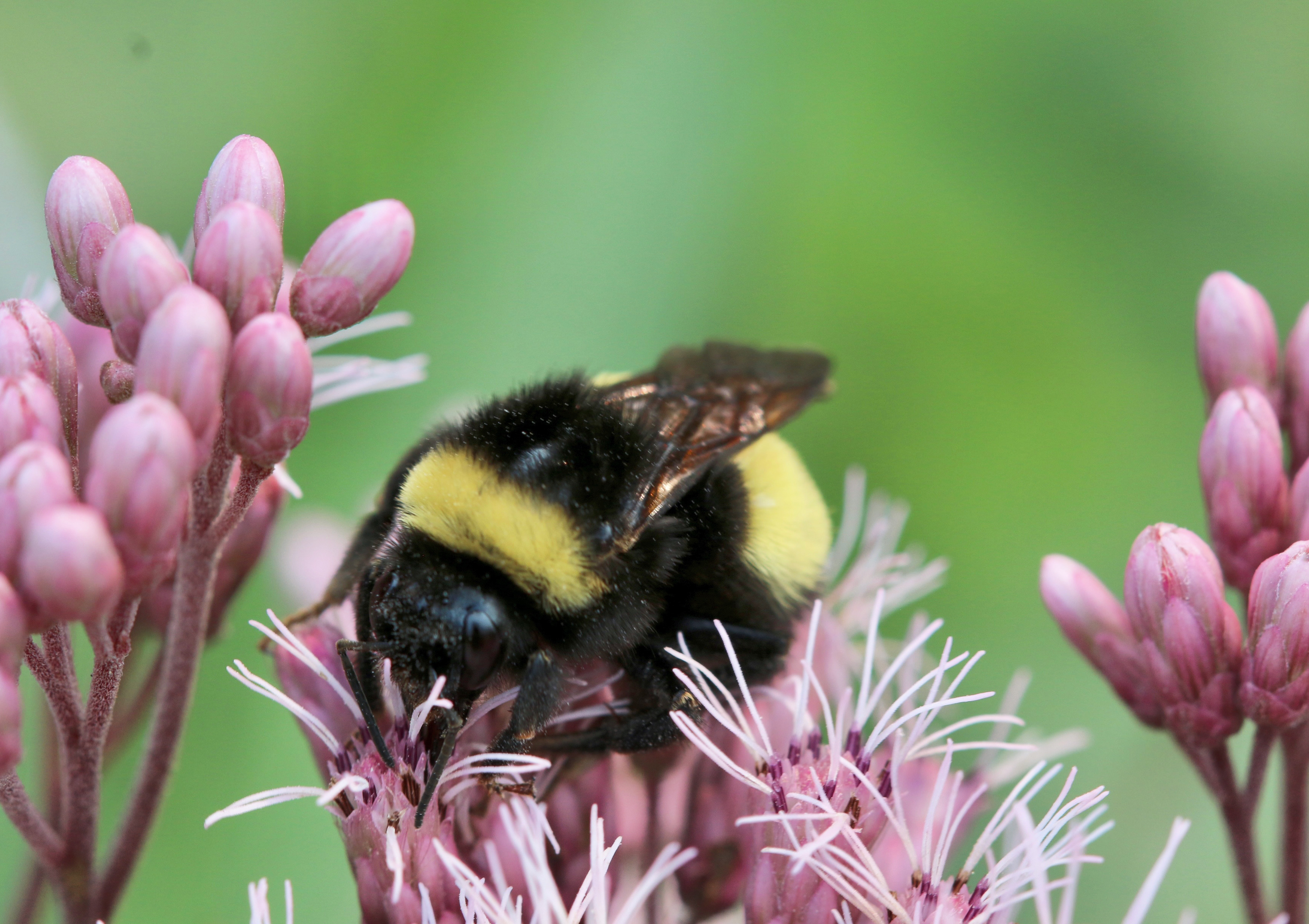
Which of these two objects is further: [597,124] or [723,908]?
[597,124]

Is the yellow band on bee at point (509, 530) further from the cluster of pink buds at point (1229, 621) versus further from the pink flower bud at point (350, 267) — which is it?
the cluster of pink buds at point (1229, 621)

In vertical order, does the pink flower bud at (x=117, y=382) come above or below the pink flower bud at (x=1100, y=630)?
above

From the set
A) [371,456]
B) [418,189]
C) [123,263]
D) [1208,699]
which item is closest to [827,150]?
[418,189]

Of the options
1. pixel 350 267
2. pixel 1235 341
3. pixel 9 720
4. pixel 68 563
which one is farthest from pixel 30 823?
pixel 1235 341

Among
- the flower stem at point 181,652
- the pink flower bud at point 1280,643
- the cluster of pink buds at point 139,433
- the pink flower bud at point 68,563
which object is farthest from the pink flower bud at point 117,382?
the pink flower bud at point 1280,643

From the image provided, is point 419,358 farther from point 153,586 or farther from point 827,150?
point 827,150

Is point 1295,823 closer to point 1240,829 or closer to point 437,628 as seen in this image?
point 1240,829
